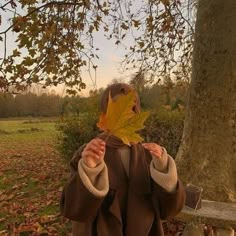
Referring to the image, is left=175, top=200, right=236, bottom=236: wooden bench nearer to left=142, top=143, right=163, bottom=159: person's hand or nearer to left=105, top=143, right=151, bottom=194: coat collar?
left=105, top=143, right=151, bottom=194: coat collar

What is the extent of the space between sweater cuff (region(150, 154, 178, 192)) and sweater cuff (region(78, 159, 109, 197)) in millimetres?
284

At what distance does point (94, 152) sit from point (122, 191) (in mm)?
433

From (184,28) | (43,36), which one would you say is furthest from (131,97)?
(184,28)

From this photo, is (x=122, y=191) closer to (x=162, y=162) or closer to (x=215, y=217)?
(x=162, y=162)

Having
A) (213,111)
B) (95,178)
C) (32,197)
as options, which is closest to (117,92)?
(95,178)

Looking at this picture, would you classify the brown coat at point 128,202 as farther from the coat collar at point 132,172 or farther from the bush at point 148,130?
the bush at point 148,130

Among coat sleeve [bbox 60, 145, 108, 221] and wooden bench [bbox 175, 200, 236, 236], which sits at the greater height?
coat sleeve [bbox 60, 145, 108, 221]

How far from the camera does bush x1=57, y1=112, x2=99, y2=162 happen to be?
7.81m

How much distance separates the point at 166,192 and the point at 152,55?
24.9ft

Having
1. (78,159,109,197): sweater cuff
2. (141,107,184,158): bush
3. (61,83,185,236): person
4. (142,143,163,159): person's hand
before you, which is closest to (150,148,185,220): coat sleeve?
(61,83,185,236): person

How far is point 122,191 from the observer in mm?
2311

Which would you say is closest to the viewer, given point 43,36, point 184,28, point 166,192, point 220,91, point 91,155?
point 91,155

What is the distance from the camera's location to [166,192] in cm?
223

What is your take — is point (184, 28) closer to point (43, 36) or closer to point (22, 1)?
point (43, 36)
